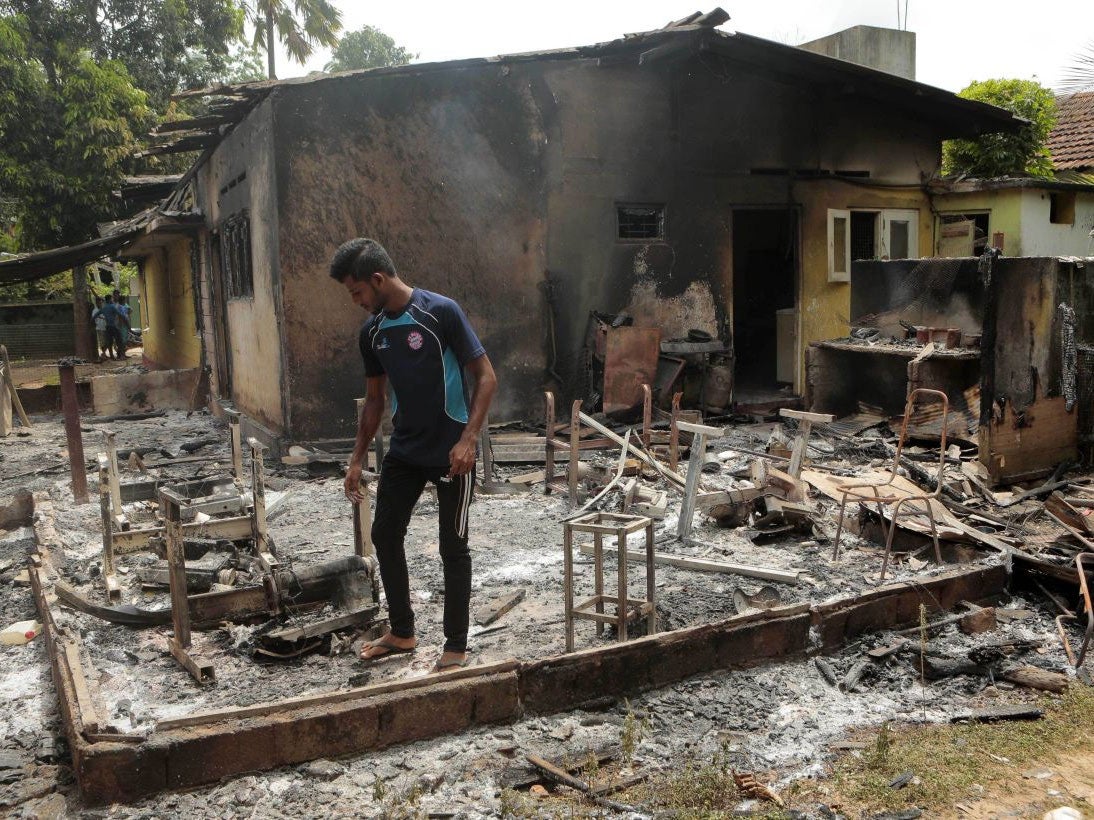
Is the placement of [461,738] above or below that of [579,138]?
below

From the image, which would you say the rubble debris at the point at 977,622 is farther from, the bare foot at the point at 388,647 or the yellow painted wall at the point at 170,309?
the yellow painted wall at the point at 170,309

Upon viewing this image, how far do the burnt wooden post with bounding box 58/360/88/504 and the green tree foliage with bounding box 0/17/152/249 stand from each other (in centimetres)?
1558

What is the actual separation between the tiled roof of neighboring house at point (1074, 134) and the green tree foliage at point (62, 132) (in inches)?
794

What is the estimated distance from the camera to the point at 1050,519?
7207mm

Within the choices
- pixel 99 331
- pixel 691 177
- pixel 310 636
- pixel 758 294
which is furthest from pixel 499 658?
pixel 99 331

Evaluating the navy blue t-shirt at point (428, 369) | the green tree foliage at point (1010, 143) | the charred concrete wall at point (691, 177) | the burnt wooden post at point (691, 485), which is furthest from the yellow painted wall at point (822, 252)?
the navy blue t-shirt at point (428, 369)

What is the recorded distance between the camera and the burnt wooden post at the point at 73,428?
798cm

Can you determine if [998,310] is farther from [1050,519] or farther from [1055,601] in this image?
[1055,601]

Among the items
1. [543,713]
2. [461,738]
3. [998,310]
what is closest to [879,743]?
[543,713]

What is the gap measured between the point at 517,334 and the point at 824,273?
A: 465 cm

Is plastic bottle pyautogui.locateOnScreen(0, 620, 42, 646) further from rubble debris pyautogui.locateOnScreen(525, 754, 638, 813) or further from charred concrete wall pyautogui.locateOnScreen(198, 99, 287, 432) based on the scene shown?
charred concrete wall pyautogui.locateOnScreen(198, 99, 287, 432)

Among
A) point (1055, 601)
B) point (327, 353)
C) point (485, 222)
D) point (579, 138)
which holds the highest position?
point (579, 138)

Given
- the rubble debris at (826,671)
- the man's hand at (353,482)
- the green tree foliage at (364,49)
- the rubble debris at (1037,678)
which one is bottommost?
the rubble debris at (1037,678)

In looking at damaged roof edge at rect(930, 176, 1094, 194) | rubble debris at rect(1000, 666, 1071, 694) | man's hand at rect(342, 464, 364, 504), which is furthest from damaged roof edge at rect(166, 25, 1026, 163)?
rubble debris at rect(1000, 666, 1071, 694)
